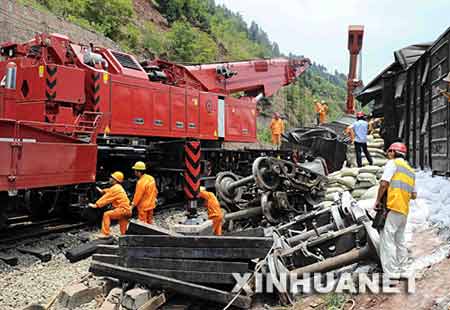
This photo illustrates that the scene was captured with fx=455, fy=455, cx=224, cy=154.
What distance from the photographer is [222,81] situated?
38.4 ft

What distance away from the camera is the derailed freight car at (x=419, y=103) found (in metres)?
6.11

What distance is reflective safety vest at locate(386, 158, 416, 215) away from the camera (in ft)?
14.2

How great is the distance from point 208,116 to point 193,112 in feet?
2.06

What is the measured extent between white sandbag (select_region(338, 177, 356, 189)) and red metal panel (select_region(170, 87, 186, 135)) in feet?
11.6

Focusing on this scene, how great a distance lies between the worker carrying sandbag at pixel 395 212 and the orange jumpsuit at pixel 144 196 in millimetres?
3793

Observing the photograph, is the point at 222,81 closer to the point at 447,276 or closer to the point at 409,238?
the point at 409,238

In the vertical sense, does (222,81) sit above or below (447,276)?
above

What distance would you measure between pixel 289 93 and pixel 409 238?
37311mm

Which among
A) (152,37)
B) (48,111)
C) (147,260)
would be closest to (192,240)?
(147,260)

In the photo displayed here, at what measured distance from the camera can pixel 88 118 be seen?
308 inches

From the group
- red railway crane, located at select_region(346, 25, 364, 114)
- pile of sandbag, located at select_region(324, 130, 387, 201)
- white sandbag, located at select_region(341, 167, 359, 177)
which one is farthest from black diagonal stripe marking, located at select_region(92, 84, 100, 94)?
red railway crane, located at select_region(346, 25, 364, 114)

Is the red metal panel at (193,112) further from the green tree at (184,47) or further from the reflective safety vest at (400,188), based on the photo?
the green tree at (184,47)
